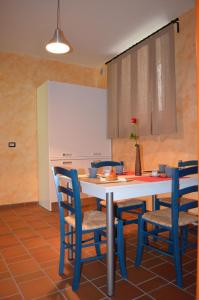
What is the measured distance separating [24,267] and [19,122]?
8.95 ft

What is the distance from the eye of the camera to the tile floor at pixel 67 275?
167 cm

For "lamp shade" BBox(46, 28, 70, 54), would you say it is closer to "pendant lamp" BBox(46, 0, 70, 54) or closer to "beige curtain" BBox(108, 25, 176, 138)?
"pendant lamp" BBox(46, 0, 70, 54)

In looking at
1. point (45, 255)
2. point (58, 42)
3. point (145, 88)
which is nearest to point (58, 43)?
point (58, 42)

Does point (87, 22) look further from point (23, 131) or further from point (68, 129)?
point (23, 131)

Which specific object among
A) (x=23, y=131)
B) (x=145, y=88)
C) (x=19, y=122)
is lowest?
(x=23, y=131)

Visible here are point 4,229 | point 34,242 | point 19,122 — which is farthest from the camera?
point 19,122

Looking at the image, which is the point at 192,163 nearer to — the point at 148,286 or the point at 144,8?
the point at 148,286

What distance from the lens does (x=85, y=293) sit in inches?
66.2

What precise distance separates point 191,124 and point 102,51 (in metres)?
2.08

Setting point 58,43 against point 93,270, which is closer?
point 93,270

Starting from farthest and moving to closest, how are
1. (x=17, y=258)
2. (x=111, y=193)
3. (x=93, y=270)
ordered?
(x=17, y=258) < (x=93, y=270) < (x=111, y=193)

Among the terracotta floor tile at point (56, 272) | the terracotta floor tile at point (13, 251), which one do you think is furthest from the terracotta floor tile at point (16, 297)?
the terracotta floor tile at point (13, 251)

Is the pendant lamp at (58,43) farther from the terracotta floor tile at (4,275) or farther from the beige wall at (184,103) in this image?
the terracotta floor tile at (4,275)

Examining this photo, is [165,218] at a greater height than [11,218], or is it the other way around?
[165,218]
